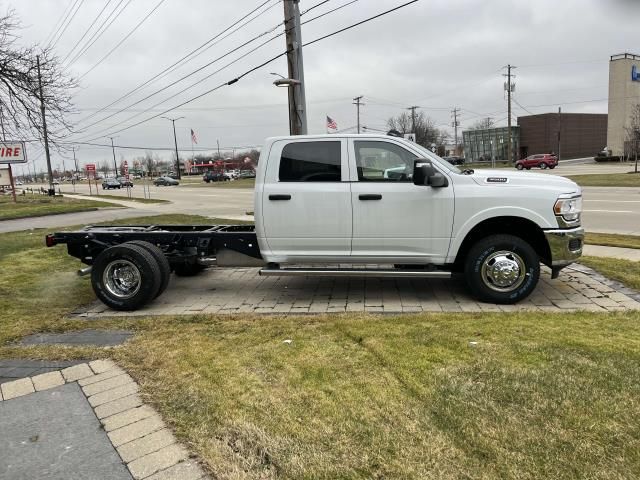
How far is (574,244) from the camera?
18.5ft

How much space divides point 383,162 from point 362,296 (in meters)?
1.69

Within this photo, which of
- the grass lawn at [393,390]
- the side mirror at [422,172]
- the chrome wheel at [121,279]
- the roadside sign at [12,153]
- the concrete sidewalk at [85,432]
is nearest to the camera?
the grass lawn at [393,390]

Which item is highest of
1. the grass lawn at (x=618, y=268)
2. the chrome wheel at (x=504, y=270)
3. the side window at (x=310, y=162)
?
the side window at (x=310, y=162)

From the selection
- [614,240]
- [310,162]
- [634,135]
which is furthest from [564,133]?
[310,162]

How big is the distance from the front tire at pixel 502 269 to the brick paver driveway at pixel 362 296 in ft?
0.50

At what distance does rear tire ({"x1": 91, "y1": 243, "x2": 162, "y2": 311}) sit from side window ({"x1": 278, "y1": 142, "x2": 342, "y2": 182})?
189 cm

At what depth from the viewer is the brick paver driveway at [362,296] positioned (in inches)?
229

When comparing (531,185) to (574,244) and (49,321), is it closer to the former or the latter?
(574,244)

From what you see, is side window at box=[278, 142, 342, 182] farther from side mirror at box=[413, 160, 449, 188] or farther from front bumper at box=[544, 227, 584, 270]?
front bumper at box=[544, 227, 584, 270]

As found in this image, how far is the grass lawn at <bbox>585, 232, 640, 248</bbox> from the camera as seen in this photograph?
945cm

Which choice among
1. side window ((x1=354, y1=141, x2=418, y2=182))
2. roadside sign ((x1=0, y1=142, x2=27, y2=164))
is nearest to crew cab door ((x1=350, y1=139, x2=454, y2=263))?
side window ((x1=354, y1=141, x2=418, y2=182))

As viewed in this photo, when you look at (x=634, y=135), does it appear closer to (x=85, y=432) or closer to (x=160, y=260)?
(x=160, y=260)

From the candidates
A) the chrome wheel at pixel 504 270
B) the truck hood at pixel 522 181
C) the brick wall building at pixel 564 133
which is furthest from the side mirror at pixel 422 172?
the brick wall building at pixel 564 133

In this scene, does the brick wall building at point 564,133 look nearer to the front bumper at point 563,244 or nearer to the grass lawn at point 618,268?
the grass lawn at point 618,268
